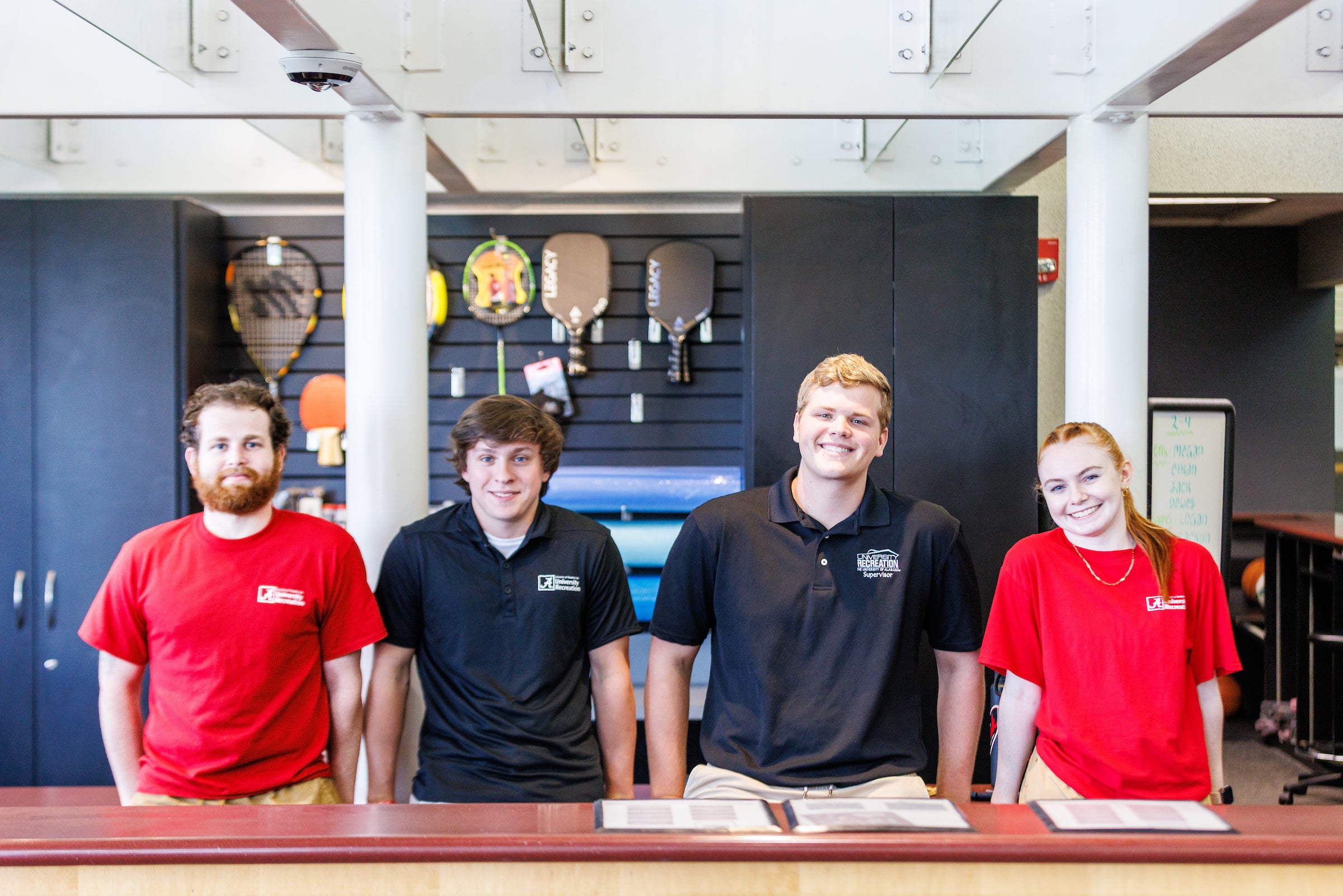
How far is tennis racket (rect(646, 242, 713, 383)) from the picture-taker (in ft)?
13.1

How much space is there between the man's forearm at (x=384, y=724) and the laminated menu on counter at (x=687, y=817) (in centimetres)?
97

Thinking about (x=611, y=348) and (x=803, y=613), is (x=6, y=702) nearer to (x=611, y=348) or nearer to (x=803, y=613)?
(x=611, y=348)

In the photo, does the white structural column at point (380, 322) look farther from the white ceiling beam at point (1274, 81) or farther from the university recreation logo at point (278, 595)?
the white ceiling beam at point (1274, 81)

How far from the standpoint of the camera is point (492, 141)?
3.97 meters

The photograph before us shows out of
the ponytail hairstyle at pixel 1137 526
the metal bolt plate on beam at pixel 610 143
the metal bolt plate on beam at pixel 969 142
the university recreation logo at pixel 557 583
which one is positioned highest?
the metal bolt plate on beam at pixel 610 143

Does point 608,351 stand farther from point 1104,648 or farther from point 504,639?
point 1104,648

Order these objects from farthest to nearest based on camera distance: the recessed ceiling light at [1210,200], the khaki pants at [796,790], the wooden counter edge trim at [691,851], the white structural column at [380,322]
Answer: the recessed ceiling light at [1210,200]
the white structural column at [380,322]
the khaki pants at [796,790]
the wooden counter edge trim at [691,851]

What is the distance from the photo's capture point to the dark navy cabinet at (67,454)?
347cm

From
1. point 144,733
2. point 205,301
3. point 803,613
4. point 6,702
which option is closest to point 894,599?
point 803,613

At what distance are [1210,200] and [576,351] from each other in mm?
3339

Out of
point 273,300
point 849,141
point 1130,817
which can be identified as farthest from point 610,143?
point 1130,817

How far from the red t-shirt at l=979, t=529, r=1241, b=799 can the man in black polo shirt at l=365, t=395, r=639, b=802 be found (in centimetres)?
91

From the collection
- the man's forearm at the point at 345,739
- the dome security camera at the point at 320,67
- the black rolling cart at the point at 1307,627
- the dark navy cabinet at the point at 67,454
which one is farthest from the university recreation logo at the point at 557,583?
the black rolling cart at the point at 1307,627

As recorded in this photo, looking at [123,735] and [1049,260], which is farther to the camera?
[1049,260]
